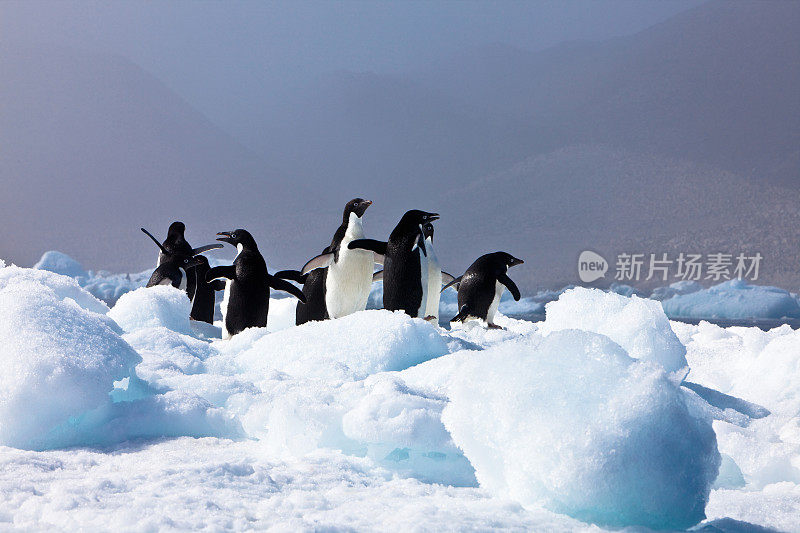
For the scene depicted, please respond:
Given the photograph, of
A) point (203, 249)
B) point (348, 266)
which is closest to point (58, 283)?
point (348, 266)

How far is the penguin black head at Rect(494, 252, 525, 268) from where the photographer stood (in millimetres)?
7176

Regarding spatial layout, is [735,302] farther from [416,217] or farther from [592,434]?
[592,434]

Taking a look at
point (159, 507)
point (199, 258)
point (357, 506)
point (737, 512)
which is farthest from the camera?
point (199, 258)

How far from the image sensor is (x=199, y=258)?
781 cm

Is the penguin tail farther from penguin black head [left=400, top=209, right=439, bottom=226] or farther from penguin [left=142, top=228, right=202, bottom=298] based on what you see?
penguin [left=142, top=228, right=202, bottom=298]

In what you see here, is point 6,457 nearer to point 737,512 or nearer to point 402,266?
point 737,512

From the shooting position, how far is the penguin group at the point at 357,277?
5938mm

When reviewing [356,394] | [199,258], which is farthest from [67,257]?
[356,394]

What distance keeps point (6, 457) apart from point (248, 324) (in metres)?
3.80

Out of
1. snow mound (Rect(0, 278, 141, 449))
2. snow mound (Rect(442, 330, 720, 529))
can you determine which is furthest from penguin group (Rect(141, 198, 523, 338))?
snow mound (Rect(442, 330, 720, 529))

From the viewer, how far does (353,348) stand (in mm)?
4004

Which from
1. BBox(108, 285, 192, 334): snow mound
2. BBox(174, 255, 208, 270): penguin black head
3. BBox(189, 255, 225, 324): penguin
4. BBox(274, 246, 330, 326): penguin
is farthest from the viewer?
BBox(189, 255, 225, 324): penguin

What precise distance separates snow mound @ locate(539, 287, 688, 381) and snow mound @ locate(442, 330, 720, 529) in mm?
1987

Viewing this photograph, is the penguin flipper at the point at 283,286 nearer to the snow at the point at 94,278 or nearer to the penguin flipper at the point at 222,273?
the penguin flipper at the point at 222,273
